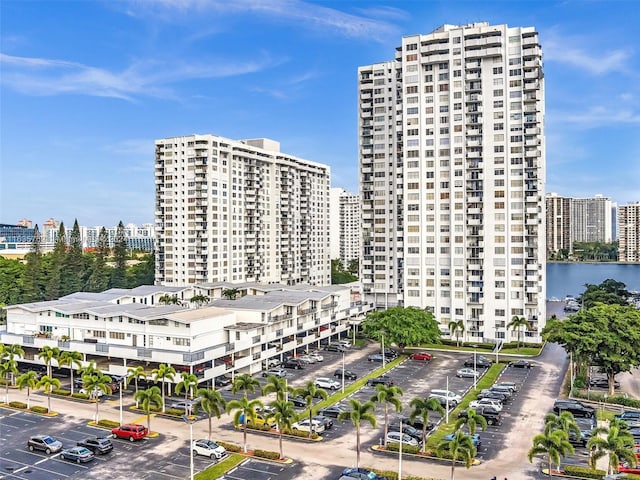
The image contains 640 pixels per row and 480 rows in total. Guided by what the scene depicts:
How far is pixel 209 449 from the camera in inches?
1638

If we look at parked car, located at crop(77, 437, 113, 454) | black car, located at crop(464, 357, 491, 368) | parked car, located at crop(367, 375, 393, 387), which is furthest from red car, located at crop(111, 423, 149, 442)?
black car, located at crop(464, 357, 491, 368)

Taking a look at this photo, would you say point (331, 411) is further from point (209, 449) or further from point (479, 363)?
point (479, 363)

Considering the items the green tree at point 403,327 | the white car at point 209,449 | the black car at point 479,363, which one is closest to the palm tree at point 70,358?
the white car at point 209,449

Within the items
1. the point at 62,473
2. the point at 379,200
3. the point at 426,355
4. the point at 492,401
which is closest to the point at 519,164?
the point at 379,200

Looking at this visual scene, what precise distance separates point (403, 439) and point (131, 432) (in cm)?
2134

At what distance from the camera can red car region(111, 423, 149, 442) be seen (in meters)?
45.0

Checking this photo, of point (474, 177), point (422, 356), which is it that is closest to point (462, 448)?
point (422, 356)

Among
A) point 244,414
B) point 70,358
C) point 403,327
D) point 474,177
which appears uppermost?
point 474,177

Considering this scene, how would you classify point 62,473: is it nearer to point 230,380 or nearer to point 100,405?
point 100,405

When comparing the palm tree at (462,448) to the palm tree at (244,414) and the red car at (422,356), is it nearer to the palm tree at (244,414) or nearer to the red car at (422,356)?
the palm tree at (244,414)

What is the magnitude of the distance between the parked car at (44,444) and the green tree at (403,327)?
42741mm

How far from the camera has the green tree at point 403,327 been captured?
7506 cm

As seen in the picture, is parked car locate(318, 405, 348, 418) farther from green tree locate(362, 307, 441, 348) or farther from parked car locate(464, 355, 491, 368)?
parked car locate(464, 355, 491, 368)

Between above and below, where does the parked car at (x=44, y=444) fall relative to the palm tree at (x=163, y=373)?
below
